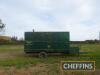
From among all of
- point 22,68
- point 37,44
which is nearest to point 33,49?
point 37,44

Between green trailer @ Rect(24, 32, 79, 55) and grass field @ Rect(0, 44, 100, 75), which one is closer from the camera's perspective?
grass field @ Rect(0, 44, 100, 75)

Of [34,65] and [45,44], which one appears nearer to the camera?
[34,65]

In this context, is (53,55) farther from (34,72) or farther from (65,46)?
(34,72)

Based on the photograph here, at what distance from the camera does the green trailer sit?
28.3 meters

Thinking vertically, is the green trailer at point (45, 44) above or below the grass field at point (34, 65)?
above

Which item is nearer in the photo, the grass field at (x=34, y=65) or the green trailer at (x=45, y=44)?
the grass field at (x=34, y=65)

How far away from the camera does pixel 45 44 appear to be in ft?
93.6

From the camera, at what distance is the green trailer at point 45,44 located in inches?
1116

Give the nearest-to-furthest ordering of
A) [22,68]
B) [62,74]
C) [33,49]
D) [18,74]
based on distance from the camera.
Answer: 1. [62,74]
2. [18,74]
3. [22,68]
4. [33,49]

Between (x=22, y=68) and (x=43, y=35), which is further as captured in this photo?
(x=43, y=35)

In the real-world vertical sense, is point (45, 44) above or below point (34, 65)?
above

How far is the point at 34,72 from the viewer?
16.8 metres

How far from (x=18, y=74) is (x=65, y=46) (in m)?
12.3

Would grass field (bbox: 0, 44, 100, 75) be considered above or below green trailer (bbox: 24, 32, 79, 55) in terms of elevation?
below
